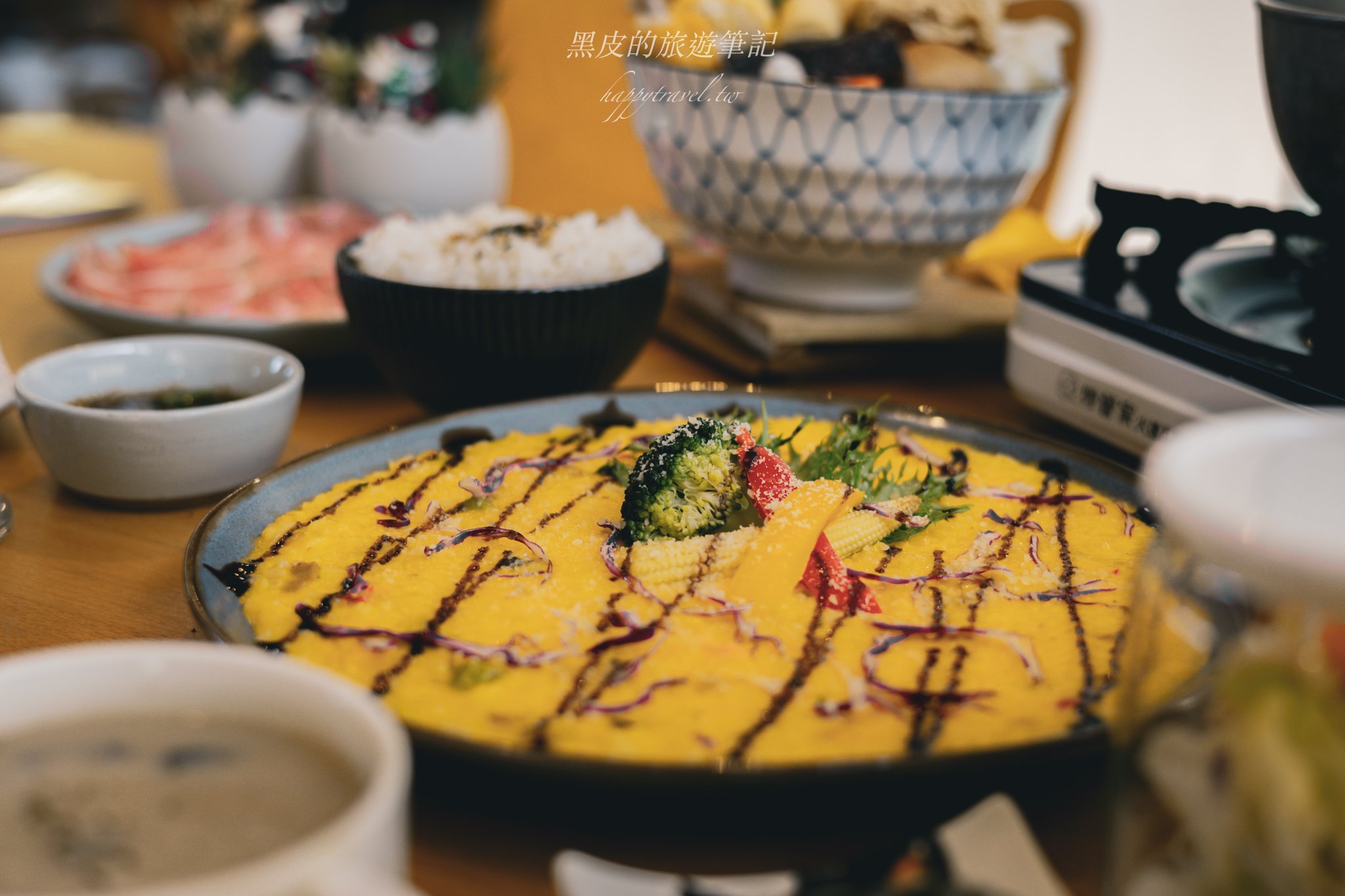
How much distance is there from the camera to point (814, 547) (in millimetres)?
1122

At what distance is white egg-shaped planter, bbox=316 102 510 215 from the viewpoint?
2836 mm

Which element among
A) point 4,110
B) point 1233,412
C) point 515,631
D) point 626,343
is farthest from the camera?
point 4,110

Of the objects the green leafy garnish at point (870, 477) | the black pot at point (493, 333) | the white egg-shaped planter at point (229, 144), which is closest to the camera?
the green leafy garnish at point (870, 477)

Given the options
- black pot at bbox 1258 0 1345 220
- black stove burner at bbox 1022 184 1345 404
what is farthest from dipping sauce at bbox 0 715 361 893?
black pot at bbox 1258 0 1345 220

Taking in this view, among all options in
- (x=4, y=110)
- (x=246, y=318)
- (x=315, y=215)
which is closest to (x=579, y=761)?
(x=246, y=318)

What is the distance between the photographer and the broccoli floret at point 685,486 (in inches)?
46.8

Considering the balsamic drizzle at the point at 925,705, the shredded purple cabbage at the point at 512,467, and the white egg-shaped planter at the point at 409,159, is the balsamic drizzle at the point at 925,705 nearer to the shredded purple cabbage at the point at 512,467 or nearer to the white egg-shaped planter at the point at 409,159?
the shredded purple cabbage at the point at 512,467

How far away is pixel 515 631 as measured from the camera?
1.01 m

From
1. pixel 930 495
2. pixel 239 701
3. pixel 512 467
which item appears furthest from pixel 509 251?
pixel 239 701

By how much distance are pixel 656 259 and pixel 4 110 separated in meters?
7.62

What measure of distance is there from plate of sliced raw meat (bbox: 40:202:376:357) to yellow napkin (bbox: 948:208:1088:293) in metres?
1.31

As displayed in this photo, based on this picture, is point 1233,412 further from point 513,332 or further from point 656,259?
point 513,332

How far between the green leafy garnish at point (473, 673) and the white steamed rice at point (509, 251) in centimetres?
78

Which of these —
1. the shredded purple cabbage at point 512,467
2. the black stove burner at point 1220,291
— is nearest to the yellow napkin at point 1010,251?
the black stove burner at point 1220,291
